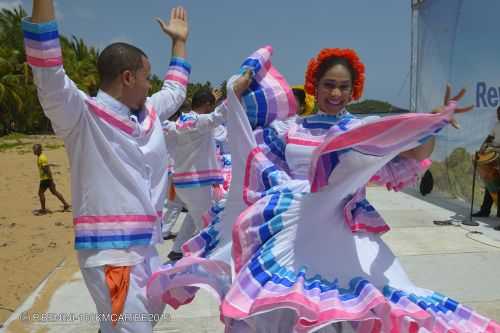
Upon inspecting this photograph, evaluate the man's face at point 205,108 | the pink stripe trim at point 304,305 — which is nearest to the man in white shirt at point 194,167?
the man's face at point 205,108

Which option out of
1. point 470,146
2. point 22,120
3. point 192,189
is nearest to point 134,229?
point 192,189

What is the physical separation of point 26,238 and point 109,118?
5.47 m

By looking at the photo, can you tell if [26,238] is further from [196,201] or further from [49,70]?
[49,70]

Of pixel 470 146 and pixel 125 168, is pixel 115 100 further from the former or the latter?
pixel 470 146

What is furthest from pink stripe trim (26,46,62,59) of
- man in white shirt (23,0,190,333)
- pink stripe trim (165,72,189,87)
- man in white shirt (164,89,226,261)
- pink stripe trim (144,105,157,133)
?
man in white shirt (164,89,226,261)

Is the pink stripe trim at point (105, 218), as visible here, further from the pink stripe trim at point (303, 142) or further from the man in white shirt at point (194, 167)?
the man in white shirt at point (194, 167)

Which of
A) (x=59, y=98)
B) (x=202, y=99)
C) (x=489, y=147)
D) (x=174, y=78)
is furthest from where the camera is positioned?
(x=489, y=147)

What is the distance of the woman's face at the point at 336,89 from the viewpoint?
229 cm

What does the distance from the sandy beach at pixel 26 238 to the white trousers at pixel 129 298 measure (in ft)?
6.56

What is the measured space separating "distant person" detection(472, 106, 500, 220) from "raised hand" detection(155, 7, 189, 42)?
482 cm

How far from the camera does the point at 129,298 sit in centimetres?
212

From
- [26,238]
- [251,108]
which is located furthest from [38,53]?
[26,238]

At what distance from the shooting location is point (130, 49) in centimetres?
223

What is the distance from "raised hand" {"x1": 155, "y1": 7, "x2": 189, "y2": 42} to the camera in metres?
2.77
